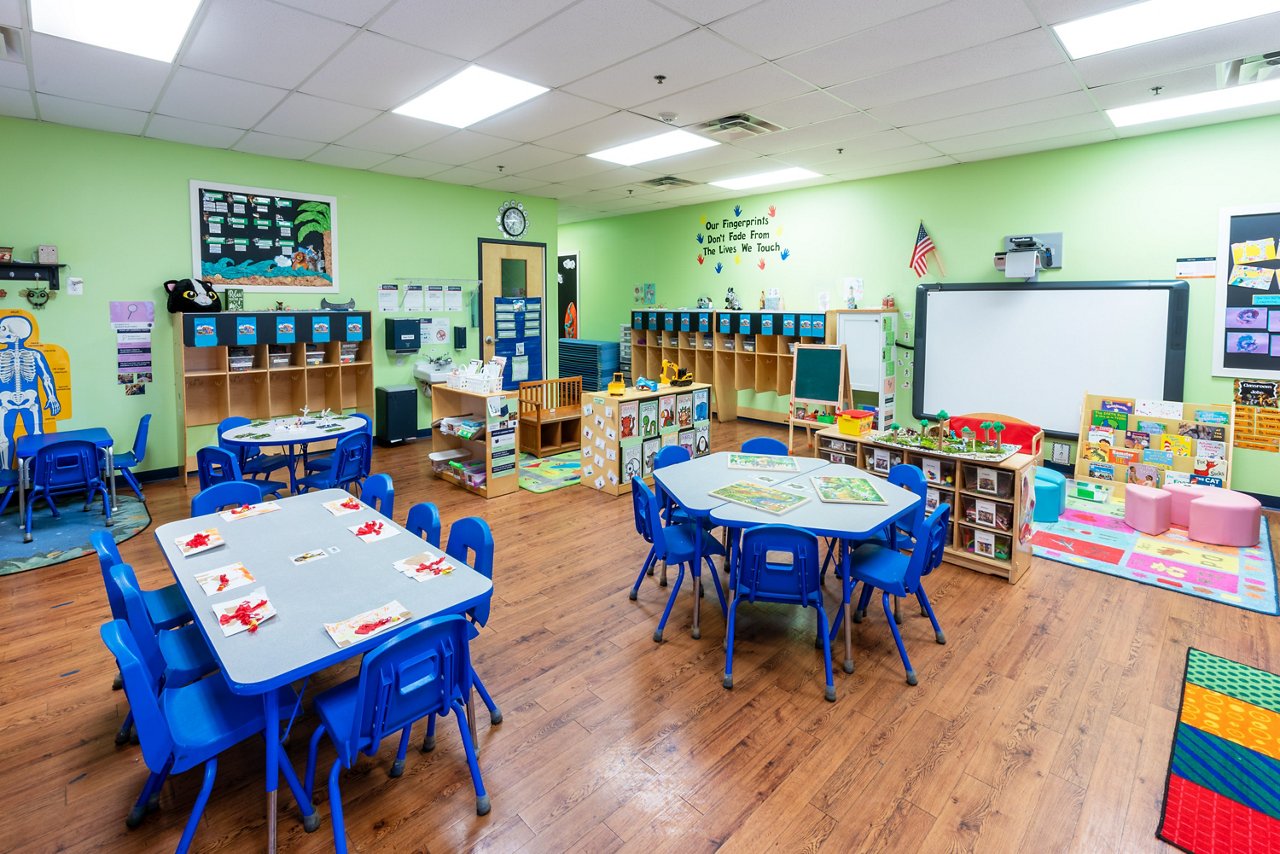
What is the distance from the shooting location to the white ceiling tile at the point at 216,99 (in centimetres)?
435

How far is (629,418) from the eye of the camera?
5.89 metres

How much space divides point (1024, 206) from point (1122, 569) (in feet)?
12.6

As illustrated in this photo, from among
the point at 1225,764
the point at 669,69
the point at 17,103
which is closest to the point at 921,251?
the point at 669,69

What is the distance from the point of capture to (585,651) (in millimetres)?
3326

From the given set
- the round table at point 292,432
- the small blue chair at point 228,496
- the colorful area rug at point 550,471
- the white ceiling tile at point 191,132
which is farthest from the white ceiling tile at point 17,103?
the colorful area rug at point 550,471

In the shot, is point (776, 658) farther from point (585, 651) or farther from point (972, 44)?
point (972, 44)

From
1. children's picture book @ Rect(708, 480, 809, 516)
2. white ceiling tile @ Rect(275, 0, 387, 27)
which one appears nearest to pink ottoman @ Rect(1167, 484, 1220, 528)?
children's picture book @ Rect(708, 480, 809, 516)

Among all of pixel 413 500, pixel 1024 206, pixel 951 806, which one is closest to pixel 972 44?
pixel 1024 206

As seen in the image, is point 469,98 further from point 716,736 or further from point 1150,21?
point 716,736

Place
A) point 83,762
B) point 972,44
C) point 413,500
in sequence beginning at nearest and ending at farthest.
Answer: point 83,762, point 972,44, point 413,500

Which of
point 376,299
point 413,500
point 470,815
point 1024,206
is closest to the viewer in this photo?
point 470,815

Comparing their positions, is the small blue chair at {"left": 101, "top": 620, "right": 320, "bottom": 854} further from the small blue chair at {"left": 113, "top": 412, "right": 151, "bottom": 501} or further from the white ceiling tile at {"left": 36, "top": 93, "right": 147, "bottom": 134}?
the white ceiling tile at {"left": 36, "top": 93, "right": 147, "bottom": 134}

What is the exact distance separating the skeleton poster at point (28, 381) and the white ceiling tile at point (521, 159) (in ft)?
13.2

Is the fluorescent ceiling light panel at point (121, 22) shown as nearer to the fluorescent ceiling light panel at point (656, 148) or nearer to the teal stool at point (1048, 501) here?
the fluorescent ceiling light panel at point (656, 148)
